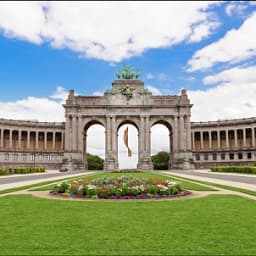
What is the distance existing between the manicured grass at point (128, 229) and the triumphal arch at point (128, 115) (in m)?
81.5

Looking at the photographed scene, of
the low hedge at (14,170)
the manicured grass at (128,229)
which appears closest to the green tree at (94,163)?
the low hedge at (14,170)

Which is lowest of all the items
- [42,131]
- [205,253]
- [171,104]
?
[205,253]

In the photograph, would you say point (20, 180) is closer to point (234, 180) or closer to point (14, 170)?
point (14, 170)

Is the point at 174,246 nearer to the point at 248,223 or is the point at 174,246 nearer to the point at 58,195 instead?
the point at 248,223

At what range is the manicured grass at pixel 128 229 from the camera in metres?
8.70

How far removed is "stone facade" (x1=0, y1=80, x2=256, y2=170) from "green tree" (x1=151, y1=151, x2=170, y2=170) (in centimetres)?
2618

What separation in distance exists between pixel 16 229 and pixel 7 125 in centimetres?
9613

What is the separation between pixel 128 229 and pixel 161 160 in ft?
408

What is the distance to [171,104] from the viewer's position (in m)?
99.5

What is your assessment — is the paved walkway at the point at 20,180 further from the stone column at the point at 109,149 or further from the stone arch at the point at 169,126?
the stone arch at the point at 169,126

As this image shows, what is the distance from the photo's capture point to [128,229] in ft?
35.8

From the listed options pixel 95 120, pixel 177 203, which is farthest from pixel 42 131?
pixel 177 203

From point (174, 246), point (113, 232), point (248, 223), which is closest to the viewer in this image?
point (174, 246)

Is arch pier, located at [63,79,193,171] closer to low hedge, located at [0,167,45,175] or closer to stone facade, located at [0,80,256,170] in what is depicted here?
stone facade, located at [0,80,256,170]
